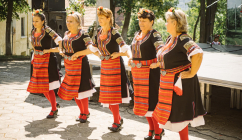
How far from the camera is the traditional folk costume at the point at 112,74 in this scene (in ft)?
14.4

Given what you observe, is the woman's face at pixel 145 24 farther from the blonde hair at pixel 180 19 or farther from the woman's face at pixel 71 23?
the woman's face at pixel 71 23

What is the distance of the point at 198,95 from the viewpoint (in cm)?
332

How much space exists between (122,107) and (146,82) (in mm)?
2282

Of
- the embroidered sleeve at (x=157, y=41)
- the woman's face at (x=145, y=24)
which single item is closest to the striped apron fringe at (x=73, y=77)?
the woman's face at (x=145, y=24)

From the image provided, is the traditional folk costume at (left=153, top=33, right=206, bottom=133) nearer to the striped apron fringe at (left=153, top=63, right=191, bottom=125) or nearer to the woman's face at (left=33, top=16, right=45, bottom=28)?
the striped apron fringe at (left=153, top=63, right=191, bottom=125)

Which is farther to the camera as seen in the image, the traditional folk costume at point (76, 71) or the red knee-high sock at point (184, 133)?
the traditional folk costume at point (76, 71)

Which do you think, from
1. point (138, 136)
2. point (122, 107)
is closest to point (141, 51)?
point (138, 136)

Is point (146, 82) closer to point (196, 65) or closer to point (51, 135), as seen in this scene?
point (196, 65)

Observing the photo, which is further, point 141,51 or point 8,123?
point 8,123

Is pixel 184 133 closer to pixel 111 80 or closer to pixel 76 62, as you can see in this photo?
pixel 111 80

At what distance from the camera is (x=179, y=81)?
3.21 metres

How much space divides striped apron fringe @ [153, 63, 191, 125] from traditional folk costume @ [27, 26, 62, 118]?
2337 millimetres

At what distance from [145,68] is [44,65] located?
1966 millimetres

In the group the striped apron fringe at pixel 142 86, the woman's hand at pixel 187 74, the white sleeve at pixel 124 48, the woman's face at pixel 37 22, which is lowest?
the striped apron fringe at pixel 142 86
